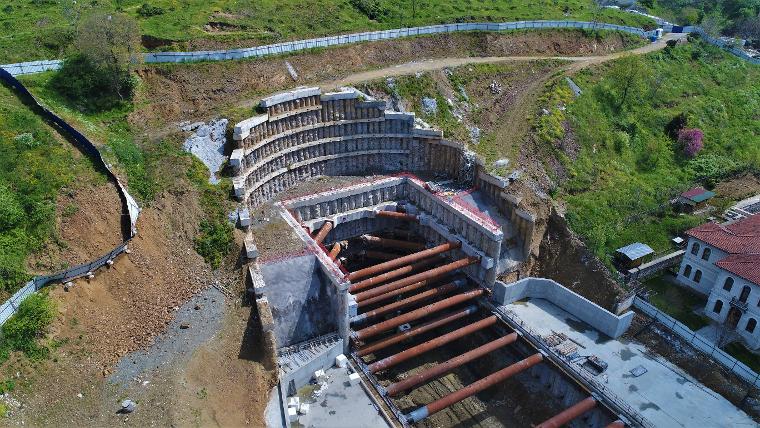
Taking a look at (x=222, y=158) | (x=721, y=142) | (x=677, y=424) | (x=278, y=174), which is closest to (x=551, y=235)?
(x=677, y=424)

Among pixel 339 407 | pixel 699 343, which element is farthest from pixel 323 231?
pixel 699 343

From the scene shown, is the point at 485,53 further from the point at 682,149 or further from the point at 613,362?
the point at 613,362

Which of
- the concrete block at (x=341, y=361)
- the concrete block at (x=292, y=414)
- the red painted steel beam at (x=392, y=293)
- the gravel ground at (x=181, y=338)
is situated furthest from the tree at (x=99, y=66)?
the concrete block at (x=292, y=414)

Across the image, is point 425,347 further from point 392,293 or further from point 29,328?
point 29,328

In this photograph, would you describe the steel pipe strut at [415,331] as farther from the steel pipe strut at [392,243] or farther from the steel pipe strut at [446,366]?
the steel pipe strut at [392,243]

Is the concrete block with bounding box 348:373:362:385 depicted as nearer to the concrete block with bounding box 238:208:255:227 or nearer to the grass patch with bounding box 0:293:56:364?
the concrete block with bounding box 238:208:255:227
